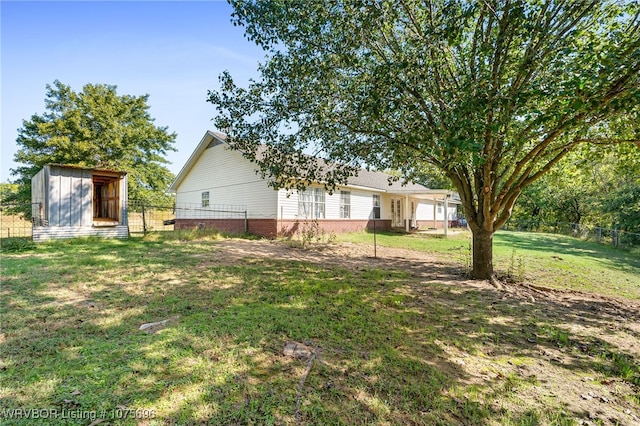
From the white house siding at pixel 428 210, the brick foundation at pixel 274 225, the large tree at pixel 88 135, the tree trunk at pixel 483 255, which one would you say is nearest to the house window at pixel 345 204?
the brick foundation at pixel 274 225

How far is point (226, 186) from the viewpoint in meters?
17.7

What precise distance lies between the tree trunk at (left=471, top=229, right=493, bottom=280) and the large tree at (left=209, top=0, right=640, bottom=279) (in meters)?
0.03

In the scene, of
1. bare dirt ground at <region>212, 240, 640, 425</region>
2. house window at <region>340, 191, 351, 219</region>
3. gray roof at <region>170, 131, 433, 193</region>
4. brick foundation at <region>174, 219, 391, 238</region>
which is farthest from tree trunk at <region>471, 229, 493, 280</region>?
house window at <region>340, 191, 351, 219</region>

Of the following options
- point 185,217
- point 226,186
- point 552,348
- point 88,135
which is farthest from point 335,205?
point 88,135

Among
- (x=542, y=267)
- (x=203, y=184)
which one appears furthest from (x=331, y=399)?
(x=203, y=184)

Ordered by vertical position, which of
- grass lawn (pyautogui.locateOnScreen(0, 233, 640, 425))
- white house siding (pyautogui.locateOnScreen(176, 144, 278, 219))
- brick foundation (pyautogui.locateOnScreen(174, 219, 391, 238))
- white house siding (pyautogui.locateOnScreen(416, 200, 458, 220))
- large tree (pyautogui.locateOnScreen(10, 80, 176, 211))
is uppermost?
large tree (pyautogui.locateOnScreen(10, 80, 176, 211))

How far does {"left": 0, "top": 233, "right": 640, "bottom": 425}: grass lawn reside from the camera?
2.46 metres

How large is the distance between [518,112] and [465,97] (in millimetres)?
939

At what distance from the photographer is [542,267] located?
31.4ft

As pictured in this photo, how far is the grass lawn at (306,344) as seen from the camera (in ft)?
8.05

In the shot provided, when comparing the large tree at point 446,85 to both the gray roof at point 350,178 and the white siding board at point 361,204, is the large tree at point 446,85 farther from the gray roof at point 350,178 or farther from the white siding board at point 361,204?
the white siding board at point 361,204

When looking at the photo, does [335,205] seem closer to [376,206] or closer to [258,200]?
[376,206]

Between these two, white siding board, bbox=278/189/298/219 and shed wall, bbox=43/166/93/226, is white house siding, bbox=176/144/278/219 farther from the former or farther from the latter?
shed wall, bbox=43/166/93/226

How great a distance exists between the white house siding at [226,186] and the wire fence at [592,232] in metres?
20.3
